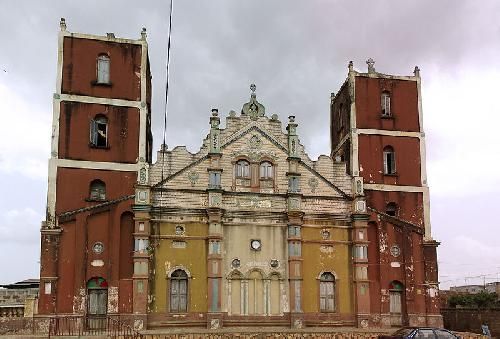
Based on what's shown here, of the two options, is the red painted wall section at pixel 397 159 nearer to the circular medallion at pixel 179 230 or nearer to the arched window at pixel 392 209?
the arched window at pixel 392 209

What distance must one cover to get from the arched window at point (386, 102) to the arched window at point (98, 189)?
58.4 ft

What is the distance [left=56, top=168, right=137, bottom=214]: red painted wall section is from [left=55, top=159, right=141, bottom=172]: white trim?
0.71 ft

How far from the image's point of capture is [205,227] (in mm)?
32688

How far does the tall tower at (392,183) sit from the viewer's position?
34688 mm

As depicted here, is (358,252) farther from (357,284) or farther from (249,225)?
(249,225)

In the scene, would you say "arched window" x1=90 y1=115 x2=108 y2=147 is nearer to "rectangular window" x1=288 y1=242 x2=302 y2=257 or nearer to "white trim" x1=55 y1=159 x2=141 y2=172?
"white trim" x1=55 y1=159 x2=141 y2=172

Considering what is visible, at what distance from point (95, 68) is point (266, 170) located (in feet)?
37.8

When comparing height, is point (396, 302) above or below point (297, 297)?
below

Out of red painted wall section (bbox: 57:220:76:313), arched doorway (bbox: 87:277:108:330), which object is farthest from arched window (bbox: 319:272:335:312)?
red painted wall section (bbox: 57:220:76:313)

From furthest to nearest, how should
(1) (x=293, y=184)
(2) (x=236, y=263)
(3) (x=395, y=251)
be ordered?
(3) (x=395, y=251)
(1) (x=293, y=184)
(2) (x=236, y=263)

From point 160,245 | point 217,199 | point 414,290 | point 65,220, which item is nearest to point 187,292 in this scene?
point 160,245

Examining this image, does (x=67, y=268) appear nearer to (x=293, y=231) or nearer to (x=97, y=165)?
(x=97, y=165)

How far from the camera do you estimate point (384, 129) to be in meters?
39.3

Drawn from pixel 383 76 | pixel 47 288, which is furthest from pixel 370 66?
pixel 47 288
